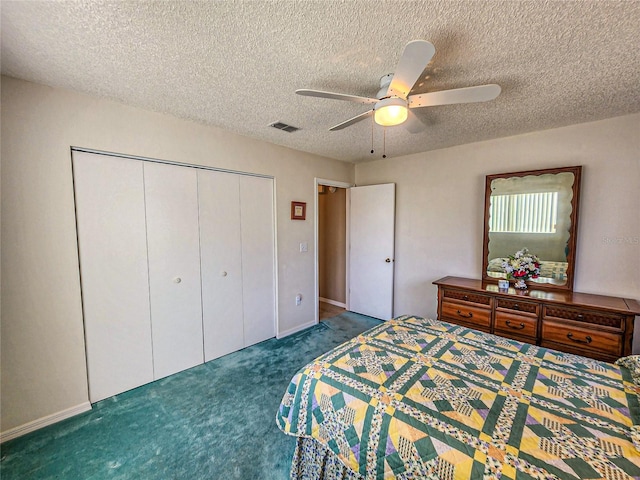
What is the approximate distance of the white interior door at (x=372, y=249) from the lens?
3.88m

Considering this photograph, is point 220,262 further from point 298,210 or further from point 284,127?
point 284,127

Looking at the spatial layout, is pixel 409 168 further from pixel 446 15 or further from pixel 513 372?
pixel 513 372

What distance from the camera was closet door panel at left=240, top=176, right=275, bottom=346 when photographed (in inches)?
120

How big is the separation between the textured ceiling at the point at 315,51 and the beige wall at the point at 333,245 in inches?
97.6

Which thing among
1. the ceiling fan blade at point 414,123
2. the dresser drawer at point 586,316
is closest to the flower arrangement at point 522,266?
the dresser drawer at point 586,316

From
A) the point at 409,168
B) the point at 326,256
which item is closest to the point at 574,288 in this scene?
the point at 409,168

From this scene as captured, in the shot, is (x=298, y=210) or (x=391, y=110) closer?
(x=391, y=110)

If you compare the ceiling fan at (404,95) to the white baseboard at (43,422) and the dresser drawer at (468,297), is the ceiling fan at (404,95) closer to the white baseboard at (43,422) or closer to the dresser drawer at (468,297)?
the dresser drawer at (468,297)

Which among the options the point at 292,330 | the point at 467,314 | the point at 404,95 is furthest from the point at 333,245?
the point at 404,95

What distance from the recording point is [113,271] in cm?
221

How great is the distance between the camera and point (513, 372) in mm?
1471

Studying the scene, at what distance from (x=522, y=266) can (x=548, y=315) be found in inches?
20.6

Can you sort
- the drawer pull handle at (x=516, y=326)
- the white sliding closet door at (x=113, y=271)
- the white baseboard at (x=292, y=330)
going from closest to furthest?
the white sliding closet door at (x=113, y=271)
the drawer pull handle at (x=516, y=326)
the white baseboard at (x=292, y=330)

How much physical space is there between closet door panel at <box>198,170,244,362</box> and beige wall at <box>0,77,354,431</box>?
636 mm
